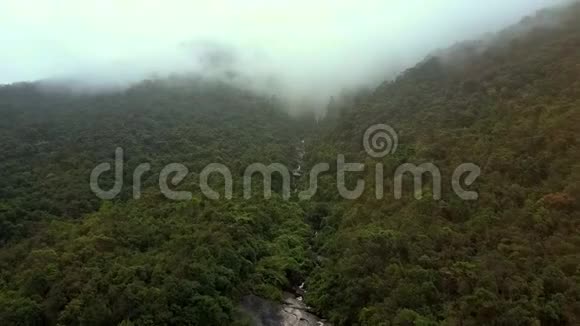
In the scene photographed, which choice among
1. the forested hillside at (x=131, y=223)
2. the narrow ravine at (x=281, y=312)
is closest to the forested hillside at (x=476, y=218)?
the narrow ravine at (x=281, y=312)

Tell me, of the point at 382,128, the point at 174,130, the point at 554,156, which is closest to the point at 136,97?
the point at 174,130

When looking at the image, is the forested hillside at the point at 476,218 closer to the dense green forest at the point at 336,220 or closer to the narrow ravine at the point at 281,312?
the dense green forest at the point at 336,220

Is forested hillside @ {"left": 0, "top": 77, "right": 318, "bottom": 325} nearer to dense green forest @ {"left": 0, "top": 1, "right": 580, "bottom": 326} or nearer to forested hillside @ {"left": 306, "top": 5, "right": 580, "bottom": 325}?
dense green forest @ {"left": 0, "top": 1, "right": 580, "bottom": 326}

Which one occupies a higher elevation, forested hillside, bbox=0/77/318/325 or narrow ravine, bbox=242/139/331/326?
forested hillside, bbox=0/77/318/325

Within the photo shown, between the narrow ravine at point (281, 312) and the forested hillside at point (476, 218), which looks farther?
the narrow ravine at point (281, 312)

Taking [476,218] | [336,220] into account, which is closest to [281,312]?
[336,220]

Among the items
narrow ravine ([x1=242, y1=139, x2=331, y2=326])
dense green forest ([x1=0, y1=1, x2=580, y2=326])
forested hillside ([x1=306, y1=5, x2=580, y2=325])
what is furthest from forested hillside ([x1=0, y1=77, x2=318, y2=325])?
forested hillside ([x1=306, y1=5, x2=580, y2=325])
